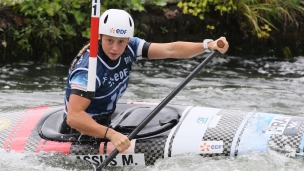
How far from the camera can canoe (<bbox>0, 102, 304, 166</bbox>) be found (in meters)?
4.43

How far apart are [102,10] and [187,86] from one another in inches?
71.8

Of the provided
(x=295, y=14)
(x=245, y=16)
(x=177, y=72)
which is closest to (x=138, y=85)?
(x=177, y=72)

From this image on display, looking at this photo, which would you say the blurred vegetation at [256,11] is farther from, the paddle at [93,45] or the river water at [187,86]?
the paddle at [93,45]

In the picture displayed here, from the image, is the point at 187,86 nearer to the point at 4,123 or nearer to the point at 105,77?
the point at 4,123

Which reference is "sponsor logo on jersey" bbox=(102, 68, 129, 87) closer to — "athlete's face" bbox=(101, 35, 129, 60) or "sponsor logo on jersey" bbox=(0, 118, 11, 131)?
"athlete's face" bbox=(101, 35, 129, 60)

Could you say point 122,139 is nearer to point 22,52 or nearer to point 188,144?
point 188,144

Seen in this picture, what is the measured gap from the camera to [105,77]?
4.40 meters

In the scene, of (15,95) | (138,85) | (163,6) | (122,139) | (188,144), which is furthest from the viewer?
(163,6)

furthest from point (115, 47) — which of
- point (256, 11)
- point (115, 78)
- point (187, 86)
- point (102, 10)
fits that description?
point (256, 11)

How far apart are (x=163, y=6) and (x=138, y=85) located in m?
1.98

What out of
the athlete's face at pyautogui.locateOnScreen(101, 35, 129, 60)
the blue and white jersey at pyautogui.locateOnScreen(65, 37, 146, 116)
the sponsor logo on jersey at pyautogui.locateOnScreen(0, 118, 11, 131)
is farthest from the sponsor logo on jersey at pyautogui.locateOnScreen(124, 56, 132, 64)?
the sponsor logo on jersey at pyautogui.locateOnScreen(0, 118, 11, 131)

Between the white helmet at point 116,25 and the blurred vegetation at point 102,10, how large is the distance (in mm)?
4265

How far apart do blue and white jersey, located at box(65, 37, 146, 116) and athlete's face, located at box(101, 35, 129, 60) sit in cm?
5

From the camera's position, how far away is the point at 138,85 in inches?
315
